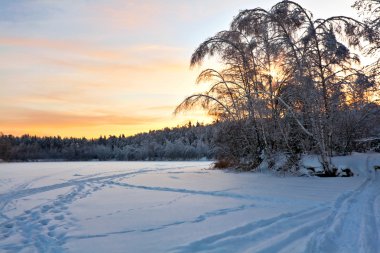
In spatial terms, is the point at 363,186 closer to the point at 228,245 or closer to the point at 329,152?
the point at 329,152

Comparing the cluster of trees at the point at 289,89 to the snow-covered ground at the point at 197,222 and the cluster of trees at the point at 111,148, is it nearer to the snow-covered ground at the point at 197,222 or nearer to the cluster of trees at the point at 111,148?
the snow-covered ground at the point at 197,222

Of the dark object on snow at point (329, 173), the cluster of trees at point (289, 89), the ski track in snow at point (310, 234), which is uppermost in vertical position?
the cluster of trees at point (289, 89)

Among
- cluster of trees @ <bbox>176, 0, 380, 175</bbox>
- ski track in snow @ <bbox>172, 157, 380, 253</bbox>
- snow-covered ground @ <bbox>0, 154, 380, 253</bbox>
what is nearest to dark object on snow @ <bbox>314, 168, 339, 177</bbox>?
cluster of trees @ <bbox>176, 0, 380, 175</bbox>

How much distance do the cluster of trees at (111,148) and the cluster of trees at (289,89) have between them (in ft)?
152

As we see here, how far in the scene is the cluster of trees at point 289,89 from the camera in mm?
15016

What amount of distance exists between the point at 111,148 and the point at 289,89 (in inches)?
3724

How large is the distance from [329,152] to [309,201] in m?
8.62

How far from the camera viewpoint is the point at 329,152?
1656 cm

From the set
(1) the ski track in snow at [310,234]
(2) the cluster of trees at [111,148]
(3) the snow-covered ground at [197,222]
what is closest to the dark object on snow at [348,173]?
(3) the snow-covered ground at [197,222]

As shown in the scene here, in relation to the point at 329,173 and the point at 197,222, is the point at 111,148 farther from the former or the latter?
the point at 197,222

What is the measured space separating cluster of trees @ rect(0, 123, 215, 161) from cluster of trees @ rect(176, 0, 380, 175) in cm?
4633

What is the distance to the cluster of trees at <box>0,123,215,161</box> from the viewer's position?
269 feet

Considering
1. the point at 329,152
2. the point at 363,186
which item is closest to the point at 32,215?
the point at 363,186

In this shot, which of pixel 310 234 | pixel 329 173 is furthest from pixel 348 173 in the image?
pixel 310 234
